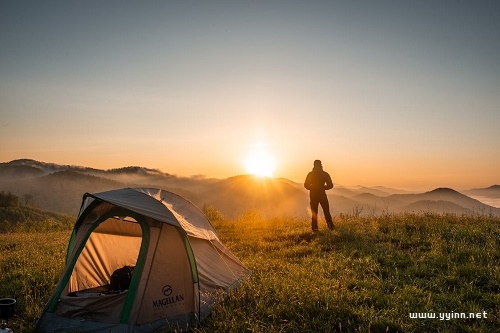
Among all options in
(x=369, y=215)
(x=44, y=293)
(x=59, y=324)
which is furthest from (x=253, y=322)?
(x=369, y=215)

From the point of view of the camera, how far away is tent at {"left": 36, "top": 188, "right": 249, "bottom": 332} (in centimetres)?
667

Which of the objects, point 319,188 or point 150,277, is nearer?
point 150,277

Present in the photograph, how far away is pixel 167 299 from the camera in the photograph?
6855 mm

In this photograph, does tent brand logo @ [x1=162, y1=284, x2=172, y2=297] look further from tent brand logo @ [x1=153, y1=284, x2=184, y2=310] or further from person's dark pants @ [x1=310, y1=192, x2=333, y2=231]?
person's dark pants @ [x1=310, y1=192, x2=333, y2=231]

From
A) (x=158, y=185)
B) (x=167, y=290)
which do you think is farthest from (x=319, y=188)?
(x=158, y=185)

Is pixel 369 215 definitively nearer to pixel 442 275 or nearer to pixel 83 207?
pixel 442 275

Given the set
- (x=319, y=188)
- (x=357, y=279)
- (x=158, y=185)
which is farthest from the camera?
(x=158, y=185)

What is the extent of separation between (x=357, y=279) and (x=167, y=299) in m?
4.09

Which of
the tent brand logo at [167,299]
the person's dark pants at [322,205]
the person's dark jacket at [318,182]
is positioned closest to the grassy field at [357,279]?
the person's dark pants at [322,205]

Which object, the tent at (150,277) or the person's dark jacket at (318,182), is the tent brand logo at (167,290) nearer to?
the tent at (150,277)

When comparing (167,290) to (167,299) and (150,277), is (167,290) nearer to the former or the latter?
(167,299)

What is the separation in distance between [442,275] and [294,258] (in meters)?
3.74

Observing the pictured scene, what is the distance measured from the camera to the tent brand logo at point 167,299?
6745 millimetres

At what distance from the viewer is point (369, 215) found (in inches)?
624
